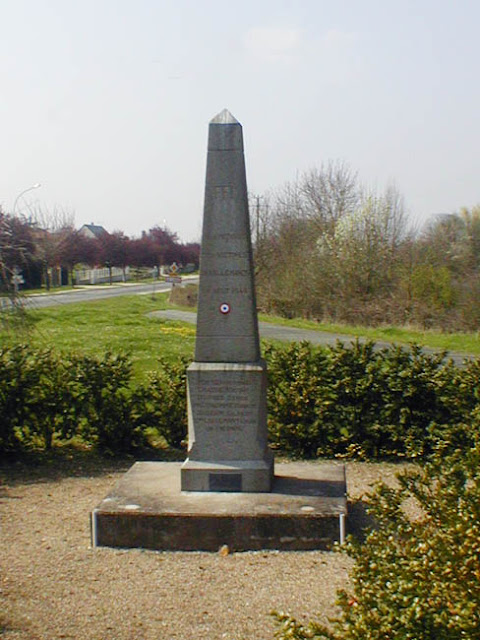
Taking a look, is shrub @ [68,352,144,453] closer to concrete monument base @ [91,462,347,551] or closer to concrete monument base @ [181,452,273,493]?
concrete monument base @ [181,452,273,493]

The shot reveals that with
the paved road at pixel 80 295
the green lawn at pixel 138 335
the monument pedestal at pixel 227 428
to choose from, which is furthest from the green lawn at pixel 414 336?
the monument pedestal at pixel 227 428

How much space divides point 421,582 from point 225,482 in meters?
4.03

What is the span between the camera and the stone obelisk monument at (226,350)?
23.0 ft

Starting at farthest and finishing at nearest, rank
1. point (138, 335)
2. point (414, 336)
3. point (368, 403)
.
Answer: point (414, 336) < point (138, 335) < point (368, 403)

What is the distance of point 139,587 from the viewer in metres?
5.68

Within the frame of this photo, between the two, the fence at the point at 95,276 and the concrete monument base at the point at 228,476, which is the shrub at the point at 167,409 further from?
the fence at the point at 95,276

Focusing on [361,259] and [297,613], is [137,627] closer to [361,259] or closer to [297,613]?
[297,613]

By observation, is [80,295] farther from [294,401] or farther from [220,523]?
[220,523]

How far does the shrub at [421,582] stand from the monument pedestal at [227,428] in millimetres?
3400

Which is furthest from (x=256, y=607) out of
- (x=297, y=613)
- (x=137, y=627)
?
(x=137, y=627)

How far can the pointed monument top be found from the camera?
277 inches

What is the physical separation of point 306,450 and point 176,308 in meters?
25.3

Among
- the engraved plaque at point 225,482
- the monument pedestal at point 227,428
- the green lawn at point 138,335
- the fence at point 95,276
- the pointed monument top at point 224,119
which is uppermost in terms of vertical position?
the pointed monument top at point 224,119

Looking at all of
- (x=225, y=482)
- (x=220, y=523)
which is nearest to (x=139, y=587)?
(x=220, y=523)
